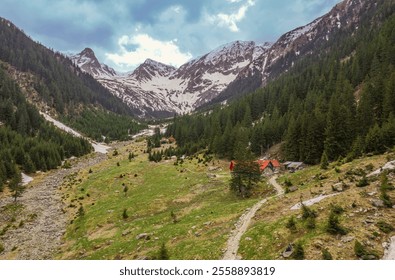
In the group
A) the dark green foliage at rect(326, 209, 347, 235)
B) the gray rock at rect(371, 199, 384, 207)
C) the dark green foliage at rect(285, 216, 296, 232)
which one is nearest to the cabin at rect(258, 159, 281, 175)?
the gray rock at rect(371, 199, 384, 207)

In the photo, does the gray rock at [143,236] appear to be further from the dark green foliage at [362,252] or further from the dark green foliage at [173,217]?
the dark green foliage at [362,252]

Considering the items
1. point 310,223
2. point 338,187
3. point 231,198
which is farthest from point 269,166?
point 310,223

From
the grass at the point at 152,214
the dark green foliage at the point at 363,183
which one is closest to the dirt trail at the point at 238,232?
the grass at the point at 152,214

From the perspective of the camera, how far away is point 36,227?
47625 millimetres

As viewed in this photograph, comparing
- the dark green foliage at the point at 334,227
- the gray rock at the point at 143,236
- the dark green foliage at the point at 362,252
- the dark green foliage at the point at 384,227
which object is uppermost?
the dark green foliage at the point at 334,227

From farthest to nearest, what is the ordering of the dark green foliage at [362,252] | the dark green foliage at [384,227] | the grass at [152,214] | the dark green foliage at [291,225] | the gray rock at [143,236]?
the gray rock at [143,236] → the grass at [152,214] → the dark green foliage at [291,225] → the dark green foliage at [384,227] → the dark green foliage at [362,252]

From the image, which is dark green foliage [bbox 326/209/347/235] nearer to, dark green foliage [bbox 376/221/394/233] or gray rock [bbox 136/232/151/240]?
dark green foliage [bbox 376/221/394/233]

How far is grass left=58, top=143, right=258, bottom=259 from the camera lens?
3044cm

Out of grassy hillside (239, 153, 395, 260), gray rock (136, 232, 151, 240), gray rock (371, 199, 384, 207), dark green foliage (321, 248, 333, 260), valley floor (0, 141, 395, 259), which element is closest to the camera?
dark green foliage (321, 248, 333, 260)

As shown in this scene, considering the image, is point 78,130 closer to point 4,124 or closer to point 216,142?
point 4,124

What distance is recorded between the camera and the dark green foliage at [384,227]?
21492mm

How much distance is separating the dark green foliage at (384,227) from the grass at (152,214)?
41.4 ft

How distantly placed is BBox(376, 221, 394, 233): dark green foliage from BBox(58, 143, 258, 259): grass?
12.6m

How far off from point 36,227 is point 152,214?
19.4 metres
